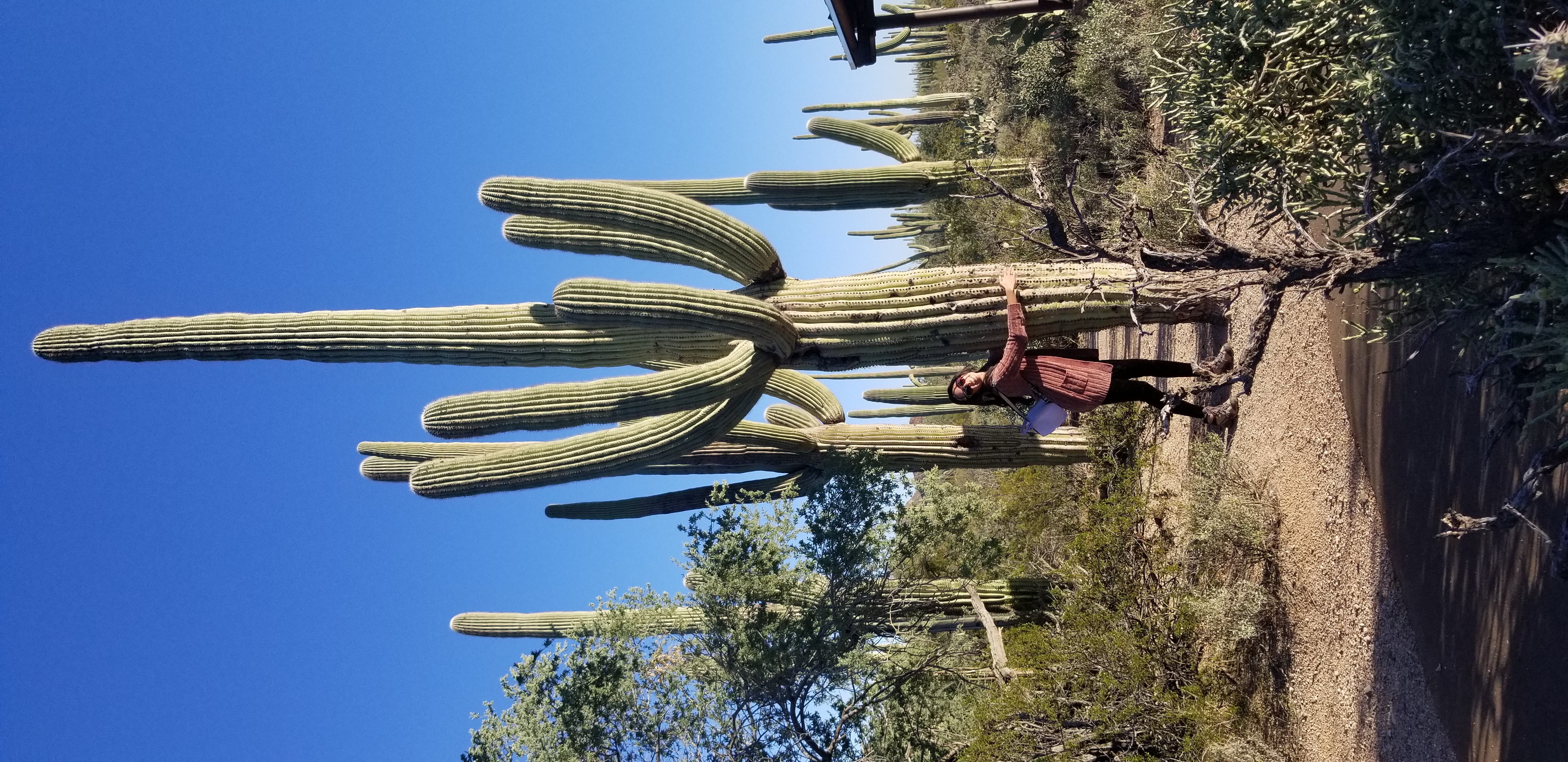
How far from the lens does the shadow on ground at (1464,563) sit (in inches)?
210

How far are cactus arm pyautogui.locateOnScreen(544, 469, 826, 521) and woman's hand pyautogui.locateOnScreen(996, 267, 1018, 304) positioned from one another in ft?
9.94

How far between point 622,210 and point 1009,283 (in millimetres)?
2558

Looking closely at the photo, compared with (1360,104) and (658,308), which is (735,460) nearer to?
(658,308)

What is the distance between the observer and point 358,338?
6234mm

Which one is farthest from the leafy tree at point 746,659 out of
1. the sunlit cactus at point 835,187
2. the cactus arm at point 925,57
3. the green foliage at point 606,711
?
the cactus arm at point 925,57

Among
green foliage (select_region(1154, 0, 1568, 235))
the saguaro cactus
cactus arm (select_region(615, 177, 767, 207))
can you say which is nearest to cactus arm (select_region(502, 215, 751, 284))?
cactus arm (select_region(615, 177, 767, 207))

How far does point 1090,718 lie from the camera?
8148mm

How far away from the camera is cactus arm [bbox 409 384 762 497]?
6.46 meters

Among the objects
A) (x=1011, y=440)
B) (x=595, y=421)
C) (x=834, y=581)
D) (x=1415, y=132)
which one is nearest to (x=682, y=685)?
(x=834, y=581)

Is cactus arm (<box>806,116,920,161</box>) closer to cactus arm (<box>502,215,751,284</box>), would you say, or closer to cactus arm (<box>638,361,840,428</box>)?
cactus arm (<box>638,361,840,428</box>)

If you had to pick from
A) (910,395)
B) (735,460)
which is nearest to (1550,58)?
(735,460)

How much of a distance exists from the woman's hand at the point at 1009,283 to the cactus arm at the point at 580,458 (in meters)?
1.78

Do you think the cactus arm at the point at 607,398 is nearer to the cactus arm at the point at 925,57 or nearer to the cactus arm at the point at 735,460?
the cactus arm at the point at 735,460

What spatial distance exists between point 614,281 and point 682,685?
4.12 m
